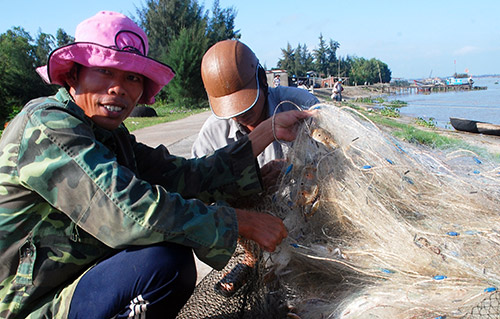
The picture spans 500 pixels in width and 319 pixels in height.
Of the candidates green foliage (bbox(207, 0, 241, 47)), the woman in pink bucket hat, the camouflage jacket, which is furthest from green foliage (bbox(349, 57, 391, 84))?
the camouflage jacket

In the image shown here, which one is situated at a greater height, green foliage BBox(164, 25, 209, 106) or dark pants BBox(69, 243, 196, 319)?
green foliage BBox(164, 25, 209, 106)

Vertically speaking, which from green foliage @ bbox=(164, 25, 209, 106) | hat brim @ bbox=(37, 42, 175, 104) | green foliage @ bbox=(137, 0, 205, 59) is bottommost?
hat brim @ bbox=(37, 42, 175, 104)

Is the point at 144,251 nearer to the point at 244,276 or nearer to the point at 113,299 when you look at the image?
the point at 113,299

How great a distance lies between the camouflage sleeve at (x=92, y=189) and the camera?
1.42 meters

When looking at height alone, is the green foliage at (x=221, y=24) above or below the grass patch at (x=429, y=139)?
above

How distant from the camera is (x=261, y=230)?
1.71 meters

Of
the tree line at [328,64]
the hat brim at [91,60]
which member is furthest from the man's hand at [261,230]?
the tree line at [328,64]

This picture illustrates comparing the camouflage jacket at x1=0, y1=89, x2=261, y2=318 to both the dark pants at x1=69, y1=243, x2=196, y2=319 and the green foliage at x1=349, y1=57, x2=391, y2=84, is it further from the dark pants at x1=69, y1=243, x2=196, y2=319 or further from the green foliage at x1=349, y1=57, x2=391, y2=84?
the green foliage at x1=349, y1=57, x2=391, y2=84

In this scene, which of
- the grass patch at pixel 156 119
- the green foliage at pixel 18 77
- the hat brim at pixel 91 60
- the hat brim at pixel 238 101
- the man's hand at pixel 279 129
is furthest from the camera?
the green foliage at pixel 18 77

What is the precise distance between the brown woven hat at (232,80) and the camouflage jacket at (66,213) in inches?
43.7

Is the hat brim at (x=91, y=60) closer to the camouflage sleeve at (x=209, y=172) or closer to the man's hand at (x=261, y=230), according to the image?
the camouflage sleeve at (x=209, y=172)

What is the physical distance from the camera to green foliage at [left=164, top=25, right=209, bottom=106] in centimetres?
3077

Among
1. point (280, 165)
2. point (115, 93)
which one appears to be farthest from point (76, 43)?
point (280, 165)

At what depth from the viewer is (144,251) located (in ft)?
4.99
